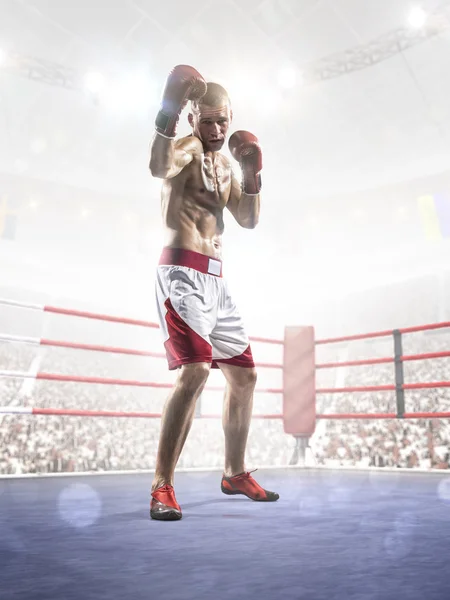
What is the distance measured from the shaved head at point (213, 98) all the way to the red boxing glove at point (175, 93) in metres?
0.23

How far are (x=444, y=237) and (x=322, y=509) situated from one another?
46.6ft

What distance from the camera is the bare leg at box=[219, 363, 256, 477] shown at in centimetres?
194

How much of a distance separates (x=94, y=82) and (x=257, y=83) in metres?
3.08

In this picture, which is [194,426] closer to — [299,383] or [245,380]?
[299,383]

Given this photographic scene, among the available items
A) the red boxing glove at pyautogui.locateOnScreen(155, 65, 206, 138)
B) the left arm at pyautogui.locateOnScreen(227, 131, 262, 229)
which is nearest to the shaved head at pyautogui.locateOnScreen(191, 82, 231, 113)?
the left arm at pyautogui.locateOnScreen(227, 131, 262, 229)

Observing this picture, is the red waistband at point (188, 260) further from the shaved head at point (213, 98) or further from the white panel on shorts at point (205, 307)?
the shaved head at point (213, 98)

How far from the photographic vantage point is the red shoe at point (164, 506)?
57.3 inches

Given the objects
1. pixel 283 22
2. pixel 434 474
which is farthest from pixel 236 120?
pixel 434 474

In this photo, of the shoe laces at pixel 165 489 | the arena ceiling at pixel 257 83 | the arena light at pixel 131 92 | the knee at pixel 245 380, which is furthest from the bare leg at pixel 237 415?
the arena light at pixel 131 92

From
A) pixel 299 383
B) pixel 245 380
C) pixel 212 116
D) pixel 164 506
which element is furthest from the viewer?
pixel 299 383

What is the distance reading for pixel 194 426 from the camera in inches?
436

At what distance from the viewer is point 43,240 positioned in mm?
16141

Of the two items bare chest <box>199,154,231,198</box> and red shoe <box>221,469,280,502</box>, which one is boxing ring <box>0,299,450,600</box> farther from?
bare chest <box>199,154,231,198</box>

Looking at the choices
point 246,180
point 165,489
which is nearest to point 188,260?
point 246,180
